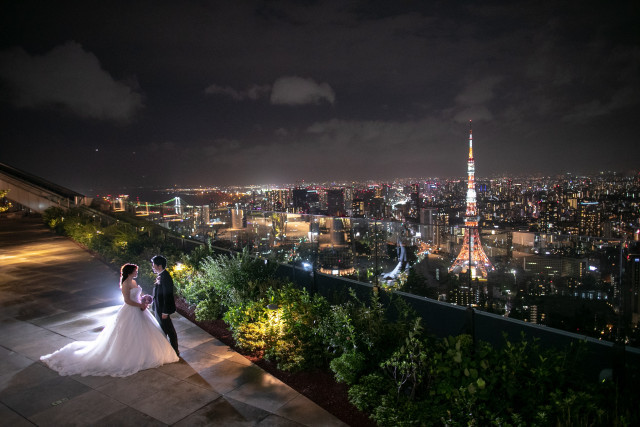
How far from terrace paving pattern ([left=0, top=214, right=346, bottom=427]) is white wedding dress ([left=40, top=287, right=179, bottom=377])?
13cm

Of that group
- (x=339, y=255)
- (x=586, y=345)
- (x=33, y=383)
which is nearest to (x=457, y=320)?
(x=586, y=345)

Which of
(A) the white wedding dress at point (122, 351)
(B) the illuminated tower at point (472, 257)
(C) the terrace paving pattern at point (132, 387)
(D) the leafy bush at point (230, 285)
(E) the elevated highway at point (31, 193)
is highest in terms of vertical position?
(E) the elevated highway at point (31, 193)

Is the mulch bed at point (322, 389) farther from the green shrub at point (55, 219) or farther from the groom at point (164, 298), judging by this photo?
the green shrub at point (55, 219)

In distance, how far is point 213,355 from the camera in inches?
209

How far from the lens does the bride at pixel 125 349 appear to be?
4797 mm

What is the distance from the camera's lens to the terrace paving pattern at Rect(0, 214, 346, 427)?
378cm

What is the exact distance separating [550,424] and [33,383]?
18.5ft

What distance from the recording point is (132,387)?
14.5ft

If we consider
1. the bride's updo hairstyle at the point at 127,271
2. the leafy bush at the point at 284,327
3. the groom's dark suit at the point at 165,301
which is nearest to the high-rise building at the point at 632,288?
the leafy bush at the point at 284,327

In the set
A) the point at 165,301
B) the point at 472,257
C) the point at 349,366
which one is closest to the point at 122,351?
the point at 165,301

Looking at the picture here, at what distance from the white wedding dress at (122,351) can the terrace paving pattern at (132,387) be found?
0.13 m

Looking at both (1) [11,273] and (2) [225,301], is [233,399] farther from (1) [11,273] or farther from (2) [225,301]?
(1) [11,273]

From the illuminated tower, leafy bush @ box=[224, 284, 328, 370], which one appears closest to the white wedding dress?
leafy bush @ box=[224, 284, 328, 370]

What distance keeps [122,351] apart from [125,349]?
4 cm
